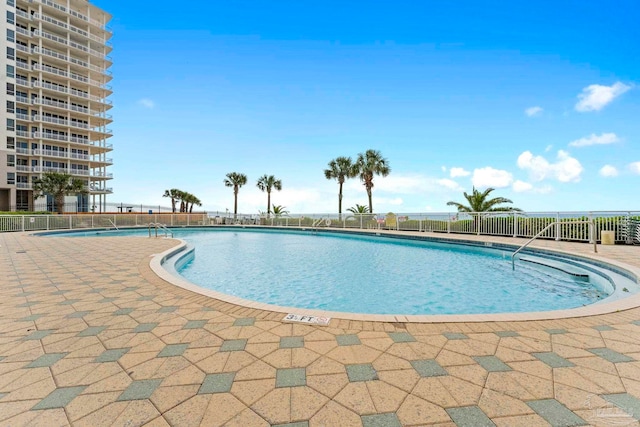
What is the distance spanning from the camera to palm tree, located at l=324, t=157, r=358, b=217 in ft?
96.6

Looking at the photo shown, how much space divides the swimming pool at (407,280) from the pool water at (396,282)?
2 cm

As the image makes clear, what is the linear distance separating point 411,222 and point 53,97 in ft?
144

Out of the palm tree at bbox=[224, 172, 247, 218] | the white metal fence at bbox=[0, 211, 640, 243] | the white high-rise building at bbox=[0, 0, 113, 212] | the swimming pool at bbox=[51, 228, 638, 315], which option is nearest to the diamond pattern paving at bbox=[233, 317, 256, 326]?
the swimming pool at bbox=[51, 228, 638, 315]

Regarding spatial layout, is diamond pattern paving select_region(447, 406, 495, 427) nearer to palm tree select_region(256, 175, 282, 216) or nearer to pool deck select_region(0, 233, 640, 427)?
pool deck select_region(0, 233, 640, 427)

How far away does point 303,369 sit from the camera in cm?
198

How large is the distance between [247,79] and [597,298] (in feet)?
59.6

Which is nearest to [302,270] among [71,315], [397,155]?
[71,315]

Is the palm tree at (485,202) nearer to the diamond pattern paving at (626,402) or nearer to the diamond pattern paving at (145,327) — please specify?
the diamond pattern paving at (626,402)

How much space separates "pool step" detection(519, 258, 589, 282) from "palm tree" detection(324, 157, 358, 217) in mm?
22239

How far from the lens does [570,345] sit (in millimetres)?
2312

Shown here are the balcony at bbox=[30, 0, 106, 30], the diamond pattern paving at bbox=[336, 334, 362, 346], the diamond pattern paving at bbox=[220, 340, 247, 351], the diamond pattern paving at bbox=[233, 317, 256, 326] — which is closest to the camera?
the diamond pattern paving at bbox=[220, 340, 247, 351]

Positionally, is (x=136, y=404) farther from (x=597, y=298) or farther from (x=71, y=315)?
(x=597, y=298)

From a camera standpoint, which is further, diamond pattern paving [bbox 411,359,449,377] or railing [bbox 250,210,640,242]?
railing [bbox 250,210,640,242]

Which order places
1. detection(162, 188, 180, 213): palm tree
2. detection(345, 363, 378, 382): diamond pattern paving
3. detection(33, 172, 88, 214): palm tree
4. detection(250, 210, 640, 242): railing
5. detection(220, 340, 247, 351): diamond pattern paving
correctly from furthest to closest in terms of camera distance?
1. detection(162, 188, 180, 213): palm tree
2. detection(33, 172, 88, 214): palm tree
3. detection(250, 210, 640, 242): railing
4. detection(220, 340, 247, 351): diamond pattern paving
5. detection(345, 363, 378, 382): diamond pattern paving
